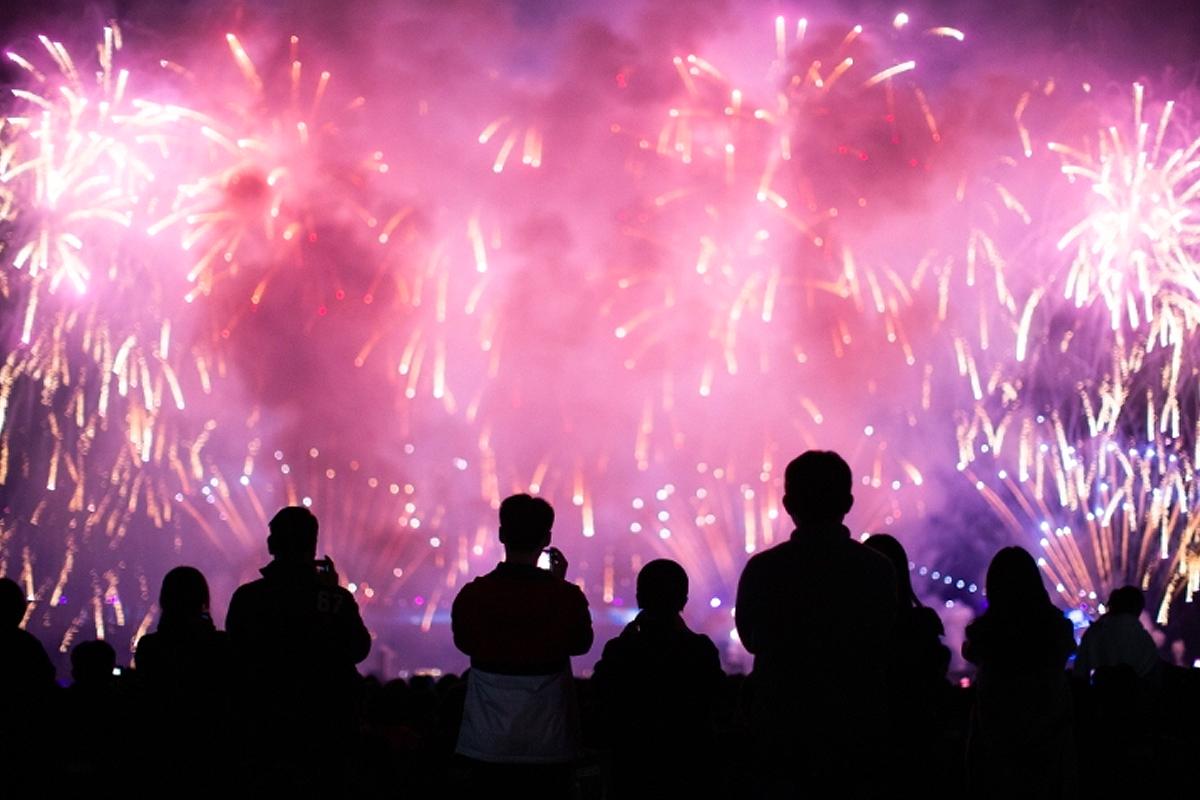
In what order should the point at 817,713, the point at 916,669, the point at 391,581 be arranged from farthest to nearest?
1. the point at 391,581
2. the point at 916,669
3. the point at 817,713

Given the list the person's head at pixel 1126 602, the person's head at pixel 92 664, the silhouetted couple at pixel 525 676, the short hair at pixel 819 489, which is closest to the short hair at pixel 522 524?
the silhouetted couple at pixel 525 676

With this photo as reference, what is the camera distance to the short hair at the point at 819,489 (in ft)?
13.7

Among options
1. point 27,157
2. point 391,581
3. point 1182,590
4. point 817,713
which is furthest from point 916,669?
point 391,581

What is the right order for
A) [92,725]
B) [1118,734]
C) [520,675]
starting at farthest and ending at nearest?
[1118,734], [92,725], [520,675]

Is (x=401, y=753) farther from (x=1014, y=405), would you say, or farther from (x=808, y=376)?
(x=1014, y=405)

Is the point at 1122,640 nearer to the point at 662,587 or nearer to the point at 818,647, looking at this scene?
the point at 662,587

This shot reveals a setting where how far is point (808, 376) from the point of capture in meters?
30.9

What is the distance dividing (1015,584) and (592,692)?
65.5 inches

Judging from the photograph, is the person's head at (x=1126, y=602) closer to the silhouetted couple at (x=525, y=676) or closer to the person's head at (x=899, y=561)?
the person's head at (x=899, y=561)

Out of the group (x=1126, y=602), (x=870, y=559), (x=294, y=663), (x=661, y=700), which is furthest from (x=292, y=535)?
(x=1126, y=602)

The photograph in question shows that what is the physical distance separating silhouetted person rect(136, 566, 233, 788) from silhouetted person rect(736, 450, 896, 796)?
2097 mm

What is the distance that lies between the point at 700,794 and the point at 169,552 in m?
35.6

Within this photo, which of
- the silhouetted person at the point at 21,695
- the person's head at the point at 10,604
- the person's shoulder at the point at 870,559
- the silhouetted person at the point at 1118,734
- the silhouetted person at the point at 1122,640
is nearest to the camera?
the person's shoulder at the point at 870,559

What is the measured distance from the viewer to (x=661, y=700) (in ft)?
17.0
